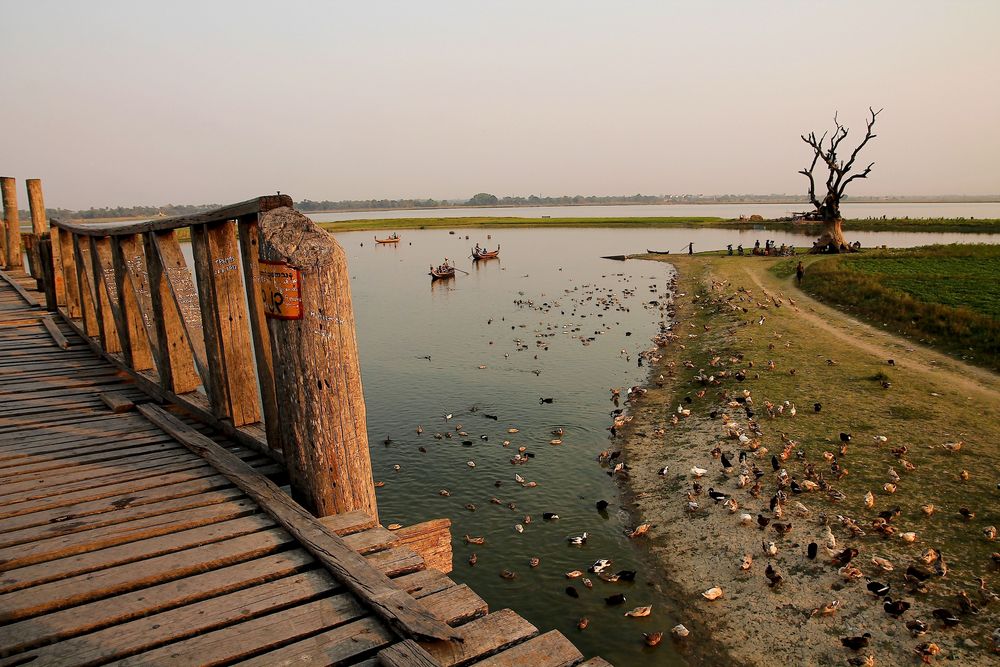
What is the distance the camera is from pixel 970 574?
9.31 meters

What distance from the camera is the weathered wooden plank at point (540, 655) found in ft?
12.1

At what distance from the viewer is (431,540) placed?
6371 millimetres

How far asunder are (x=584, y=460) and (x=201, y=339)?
33.2ft

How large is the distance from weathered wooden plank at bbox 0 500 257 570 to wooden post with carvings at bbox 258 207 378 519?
2.29 ft

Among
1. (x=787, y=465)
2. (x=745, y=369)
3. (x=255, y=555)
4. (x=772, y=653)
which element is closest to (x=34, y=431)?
(x=255, y=555)

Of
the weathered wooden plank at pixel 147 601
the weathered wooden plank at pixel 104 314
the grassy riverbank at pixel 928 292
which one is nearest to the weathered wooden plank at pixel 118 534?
the weathered wooden plank at pixel 147 601

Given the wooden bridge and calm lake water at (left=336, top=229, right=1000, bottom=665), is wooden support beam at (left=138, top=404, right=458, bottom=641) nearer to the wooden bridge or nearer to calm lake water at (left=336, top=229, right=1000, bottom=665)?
the wooden bridge

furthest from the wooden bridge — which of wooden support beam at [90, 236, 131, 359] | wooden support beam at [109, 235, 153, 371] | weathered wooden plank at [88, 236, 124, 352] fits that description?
weathered wooden plank at [88, 236, 124, 352]

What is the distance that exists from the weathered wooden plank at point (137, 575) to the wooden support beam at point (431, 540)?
134cm

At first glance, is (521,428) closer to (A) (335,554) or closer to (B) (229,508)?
(B) (229,508)

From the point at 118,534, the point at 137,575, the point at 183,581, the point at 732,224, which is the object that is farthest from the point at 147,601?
the point at 732,224

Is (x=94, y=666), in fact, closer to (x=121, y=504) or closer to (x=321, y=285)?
(x=121, y=504)

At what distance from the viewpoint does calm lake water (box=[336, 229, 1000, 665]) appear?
1028cm

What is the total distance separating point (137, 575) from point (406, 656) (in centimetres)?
242
